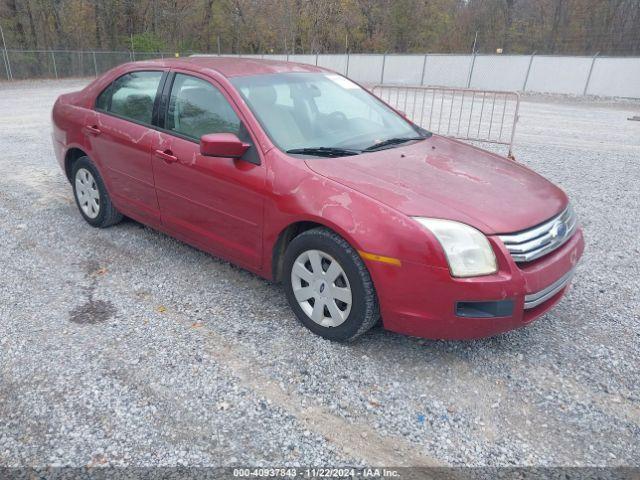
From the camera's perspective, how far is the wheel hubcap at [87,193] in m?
4.88

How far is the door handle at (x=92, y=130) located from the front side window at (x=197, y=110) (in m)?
1.00

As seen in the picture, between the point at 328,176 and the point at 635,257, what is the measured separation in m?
3.31

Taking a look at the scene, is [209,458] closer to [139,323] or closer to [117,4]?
[139,323]

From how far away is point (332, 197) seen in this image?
9.77ft

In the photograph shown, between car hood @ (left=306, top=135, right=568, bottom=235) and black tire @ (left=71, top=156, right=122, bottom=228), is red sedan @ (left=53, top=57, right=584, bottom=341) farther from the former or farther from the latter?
black tire @ (left=71, top=156, right=122, bottom=228)

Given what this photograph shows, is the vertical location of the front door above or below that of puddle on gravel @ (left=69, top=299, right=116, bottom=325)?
above

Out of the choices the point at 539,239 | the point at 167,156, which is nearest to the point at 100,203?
the point at 167,156

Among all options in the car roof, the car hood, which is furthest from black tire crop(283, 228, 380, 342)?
the car roof

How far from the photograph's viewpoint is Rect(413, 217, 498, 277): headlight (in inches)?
106

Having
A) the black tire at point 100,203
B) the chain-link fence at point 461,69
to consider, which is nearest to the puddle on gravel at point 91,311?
the black tire at point 100,203

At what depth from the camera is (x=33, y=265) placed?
14.1ft

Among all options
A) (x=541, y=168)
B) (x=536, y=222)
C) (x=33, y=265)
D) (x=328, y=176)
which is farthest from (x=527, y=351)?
(x=541, y=168)

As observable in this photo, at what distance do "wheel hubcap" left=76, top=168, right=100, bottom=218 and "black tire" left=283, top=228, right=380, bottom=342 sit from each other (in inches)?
102

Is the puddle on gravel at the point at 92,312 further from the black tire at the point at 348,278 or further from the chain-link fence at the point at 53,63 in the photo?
the chain-link fence at the point at 53,63
